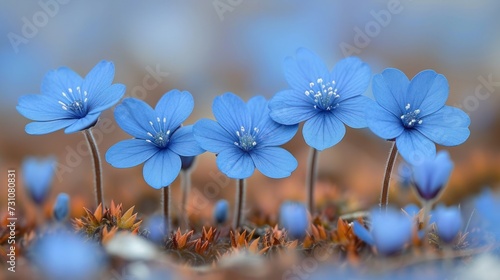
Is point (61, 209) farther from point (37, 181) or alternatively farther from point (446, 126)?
point (446, 126)

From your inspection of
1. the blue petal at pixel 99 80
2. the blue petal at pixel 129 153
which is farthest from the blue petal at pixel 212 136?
the blue petal at pixel 99 80

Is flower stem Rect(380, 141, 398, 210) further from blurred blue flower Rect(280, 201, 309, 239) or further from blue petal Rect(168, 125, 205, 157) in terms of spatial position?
blue petal Rect(168, 125, 205, 157)

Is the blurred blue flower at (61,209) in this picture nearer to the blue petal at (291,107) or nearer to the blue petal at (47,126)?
the blue petal at (47,126)

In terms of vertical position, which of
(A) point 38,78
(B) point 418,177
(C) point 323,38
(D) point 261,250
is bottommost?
(D) point 261,250

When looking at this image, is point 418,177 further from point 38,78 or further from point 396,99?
point 38,78

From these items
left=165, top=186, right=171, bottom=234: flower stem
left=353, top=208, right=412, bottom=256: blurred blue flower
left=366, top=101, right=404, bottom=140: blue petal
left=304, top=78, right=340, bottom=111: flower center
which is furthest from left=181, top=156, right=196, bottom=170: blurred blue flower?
left=353, top=208, right=412, bottom=256: blurred blue flower

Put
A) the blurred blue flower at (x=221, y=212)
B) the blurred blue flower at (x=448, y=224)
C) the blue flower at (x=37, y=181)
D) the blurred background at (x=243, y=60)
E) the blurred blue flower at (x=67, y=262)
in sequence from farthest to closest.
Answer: the blurred background at (x=243, y=60) < the blurred blue flower at (x=221, y=212) < the blue flower at (x=37, y=181) < the blurred blue flower at (x=448, y=224) < the blurred blue flower at (x=67, y=262)

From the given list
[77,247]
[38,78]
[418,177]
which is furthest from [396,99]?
[38,78]
